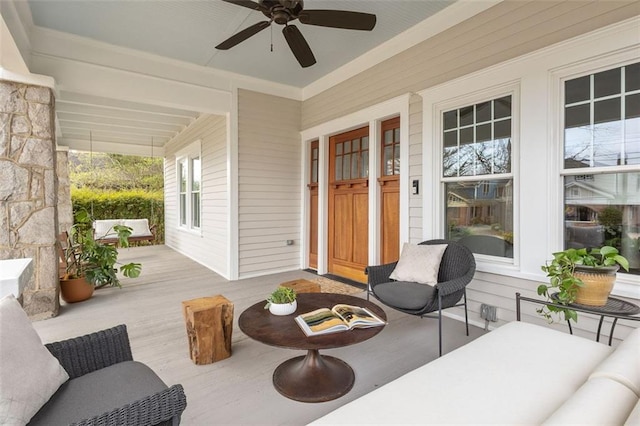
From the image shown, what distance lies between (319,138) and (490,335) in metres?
4.14

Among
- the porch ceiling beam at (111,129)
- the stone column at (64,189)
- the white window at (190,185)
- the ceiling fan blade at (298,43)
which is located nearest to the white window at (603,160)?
the ceiling fan blade at (298,43)

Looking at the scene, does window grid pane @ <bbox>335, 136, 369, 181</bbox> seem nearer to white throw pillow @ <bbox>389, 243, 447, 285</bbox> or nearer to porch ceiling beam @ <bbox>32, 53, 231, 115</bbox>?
white throw pillow @ <bbox>389, 243, 447, 285</bbox>

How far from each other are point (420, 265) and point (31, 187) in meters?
4.16

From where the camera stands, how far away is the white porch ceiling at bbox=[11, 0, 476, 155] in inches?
129

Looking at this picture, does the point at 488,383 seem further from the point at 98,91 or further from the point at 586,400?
the point at 98,91

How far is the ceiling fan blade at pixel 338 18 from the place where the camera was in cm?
241

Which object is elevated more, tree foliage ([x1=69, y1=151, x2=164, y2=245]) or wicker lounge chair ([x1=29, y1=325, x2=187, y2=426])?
tree foliage ([x1=69, y1=151, x2=164, y2=245])

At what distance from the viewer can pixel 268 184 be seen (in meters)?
5.34

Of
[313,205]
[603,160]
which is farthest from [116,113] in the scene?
[603,160]

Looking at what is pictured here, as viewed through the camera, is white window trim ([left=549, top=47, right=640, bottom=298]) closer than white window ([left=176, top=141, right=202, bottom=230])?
Yes

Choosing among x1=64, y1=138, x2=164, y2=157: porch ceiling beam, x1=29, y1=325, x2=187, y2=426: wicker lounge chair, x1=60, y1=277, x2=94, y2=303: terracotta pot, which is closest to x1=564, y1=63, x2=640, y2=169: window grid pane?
x1=29, y1=325, x2=187, y2=426: wicker lounge chair

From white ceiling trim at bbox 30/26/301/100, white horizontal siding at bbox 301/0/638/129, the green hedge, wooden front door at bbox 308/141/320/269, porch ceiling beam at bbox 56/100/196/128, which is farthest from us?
the green hedge

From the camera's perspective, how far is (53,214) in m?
3.48

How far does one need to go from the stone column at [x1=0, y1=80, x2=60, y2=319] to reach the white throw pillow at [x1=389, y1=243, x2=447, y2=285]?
3754 mm
